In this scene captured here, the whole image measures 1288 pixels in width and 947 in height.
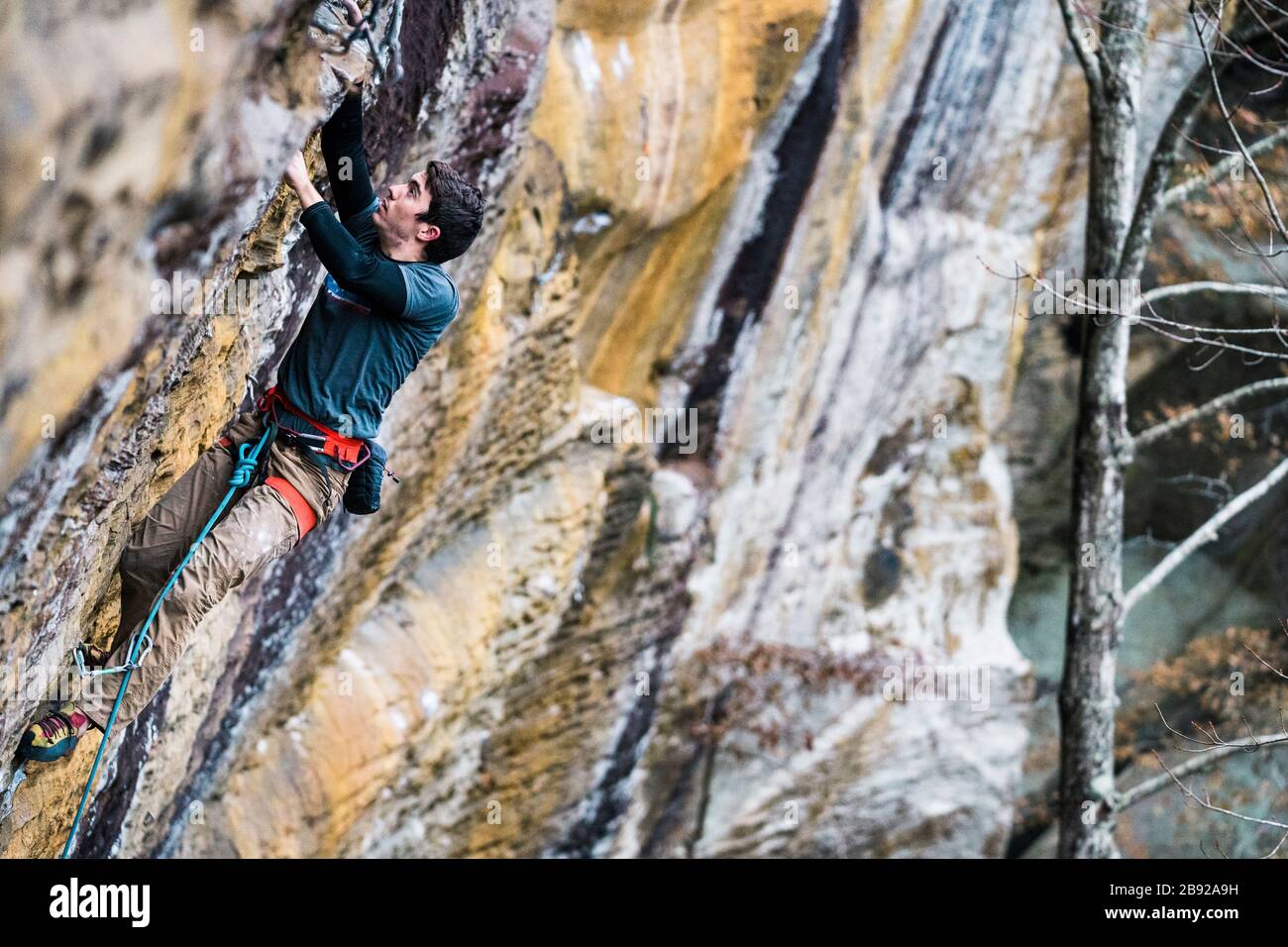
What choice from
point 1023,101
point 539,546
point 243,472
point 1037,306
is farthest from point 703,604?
point 243,472

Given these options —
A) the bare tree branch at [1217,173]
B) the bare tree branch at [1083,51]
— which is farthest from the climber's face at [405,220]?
the bare tree branch at [1217,173]

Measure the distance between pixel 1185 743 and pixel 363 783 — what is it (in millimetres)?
9798

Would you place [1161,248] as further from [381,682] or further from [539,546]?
[381,682]

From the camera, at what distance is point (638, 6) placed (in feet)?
27.1

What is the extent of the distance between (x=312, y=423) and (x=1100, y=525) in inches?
224

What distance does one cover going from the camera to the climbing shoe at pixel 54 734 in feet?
14.7

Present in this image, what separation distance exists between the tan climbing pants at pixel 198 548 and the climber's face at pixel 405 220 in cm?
88

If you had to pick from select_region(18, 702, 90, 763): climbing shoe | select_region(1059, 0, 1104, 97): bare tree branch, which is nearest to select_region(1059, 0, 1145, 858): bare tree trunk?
select_region(1059, 0, 1104, 97): bare tree branch

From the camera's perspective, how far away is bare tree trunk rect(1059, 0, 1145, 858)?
329 inches

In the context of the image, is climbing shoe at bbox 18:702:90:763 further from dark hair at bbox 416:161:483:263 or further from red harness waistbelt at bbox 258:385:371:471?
dark hair at bbox 416:161:483:263

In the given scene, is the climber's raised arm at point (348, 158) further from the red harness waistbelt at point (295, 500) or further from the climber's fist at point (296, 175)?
the red harness waistbelt at point (295, 500)

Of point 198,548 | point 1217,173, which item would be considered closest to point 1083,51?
point 1217,173

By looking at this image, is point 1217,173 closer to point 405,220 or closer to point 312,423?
point 405,220

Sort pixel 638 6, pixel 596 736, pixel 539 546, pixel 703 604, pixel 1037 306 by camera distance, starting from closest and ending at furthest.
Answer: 1. pixel 638 6
2. pixel 539 546
3. pixel 596 736
4. pixel 703 604
5. pixel 1037 306
